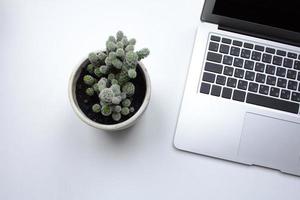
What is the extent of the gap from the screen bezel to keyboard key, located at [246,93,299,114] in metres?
0.11

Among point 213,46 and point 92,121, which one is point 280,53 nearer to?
point 213,46

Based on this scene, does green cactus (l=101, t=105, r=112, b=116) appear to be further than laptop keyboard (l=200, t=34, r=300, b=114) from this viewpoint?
No

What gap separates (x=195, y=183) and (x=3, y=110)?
35 cm

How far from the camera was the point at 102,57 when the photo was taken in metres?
0.48

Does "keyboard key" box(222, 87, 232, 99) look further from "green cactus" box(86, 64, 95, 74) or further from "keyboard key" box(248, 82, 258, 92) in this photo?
"green cactus" box(86, 64, 95, 74)

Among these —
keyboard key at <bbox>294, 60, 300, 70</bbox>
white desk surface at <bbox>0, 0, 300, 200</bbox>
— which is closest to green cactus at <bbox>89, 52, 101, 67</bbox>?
white desk surface at <bbox>0, 0, 300, 200</bbox>

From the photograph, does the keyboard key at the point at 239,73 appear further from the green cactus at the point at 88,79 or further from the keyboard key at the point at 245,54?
the green cactus at the point at 88,79

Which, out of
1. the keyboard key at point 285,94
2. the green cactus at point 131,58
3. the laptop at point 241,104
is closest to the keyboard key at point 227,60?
the laptop at point 241,104

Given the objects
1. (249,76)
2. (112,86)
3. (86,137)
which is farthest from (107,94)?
(249,76)

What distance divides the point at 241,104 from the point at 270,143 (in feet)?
0.27

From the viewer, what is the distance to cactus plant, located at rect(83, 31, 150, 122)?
45 centimetres

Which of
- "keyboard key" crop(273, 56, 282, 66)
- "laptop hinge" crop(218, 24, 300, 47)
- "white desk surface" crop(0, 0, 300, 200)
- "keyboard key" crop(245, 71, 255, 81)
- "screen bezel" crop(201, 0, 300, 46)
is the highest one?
"screen bezel" crop(201, 0, 300, 46)

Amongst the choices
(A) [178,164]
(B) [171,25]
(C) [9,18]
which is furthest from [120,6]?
(A) [178,164]

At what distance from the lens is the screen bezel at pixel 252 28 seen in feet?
1.90
